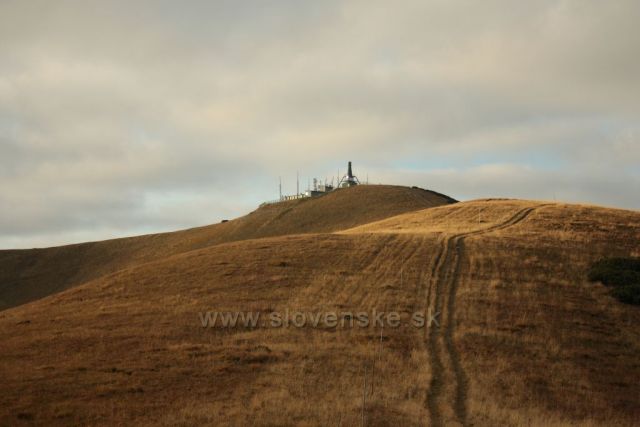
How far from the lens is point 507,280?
4175 centimetres

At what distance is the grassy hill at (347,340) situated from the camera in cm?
2417

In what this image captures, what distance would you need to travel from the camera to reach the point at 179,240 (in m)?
87.7

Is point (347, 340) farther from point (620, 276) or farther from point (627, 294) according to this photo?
point (620, 276)

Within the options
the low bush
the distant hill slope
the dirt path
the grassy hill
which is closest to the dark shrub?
the low bush

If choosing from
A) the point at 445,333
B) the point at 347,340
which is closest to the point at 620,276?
the point at 445,333

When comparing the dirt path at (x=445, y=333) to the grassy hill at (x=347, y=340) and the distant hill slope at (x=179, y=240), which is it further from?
the distant hill slope at (x=179, y=240)

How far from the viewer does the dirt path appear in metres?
25.5

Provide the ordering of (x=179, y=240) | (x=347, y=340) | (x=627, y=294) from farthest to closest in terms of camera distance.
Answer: (x=179, y=240), (x=627, y=294), (x=347, y=340)

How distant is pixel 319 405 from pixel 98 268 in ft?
206

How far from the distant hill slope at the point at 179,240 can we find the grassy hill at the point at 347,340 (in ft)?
93.0

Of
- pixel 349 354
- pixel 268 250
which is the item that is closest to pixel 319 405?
pixel 349 354

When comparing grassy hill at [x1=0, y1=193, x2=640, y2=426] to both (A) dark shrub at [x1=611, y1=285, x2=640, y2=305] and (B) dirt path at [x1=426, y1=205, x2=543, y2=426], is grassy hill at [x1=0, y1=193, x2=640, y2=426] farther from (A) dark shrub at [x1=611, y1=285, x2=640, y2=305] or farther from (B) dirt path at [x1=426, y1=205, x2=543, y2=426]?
(A) dark shrub at [x1=611, y1=285, x2=640, y2=305]

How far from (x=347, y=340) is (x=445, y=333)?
15.9 feet

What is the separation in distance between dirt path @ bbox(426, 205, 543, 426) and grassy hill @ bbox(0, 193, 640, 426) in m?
0.10
